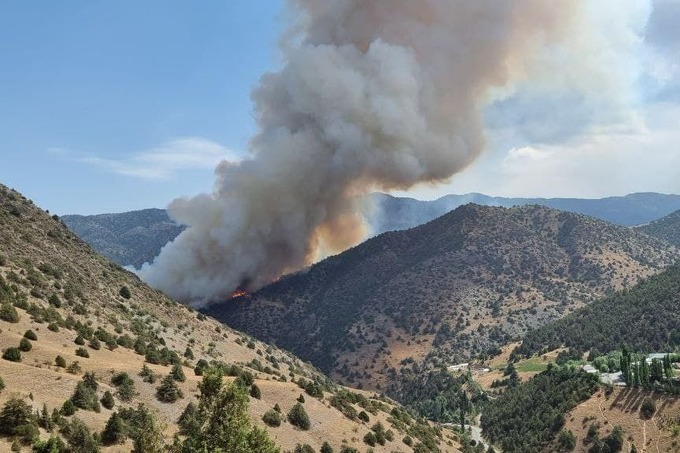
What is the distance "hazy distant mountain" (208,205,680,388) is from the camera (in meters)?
123

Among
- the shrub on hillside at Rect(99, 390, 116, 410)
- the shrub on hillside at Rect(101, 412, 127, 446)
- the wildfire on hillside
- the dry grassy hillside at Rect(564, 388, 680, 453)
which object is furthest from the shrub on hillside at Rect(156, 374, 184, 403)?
the wildfire on hillside

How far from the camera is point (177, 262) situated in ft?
436

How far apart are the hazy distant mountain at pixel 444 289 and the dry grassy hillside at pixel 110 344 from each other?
44660 millimetres

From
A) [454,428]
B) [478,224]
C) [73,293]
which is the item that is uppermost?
[478,224]

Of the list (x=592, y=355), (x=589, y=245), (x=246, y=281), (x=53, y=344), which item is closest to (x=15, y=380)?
(x=53, y=344)

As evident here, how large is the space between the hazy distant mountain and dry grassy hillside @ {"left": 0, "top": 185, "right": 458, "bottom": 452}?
147 ft

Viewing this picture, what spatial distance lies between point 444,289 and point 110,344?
331ft

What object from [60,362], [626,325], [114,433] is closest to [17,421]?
[114,433]

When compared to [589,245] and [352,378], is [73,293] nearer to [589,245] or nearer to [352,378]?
[352,378]

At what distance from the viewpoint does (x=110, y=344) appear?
155 feet

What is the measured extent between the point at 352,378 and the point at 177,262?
5148 cm

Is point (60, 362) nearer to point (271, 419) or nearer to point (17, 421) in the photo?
point (17, 421)

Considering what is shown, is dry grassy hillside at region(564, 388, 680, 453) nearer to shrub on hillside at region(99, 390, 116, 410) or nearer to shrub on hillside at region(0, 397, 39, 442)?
shrub on hillside at region(99, 390, 116, 410)

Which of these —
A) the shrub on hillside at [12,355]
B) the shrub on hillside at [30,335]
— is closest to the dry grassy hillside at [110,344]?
the shrub on hillside at [30,335]
